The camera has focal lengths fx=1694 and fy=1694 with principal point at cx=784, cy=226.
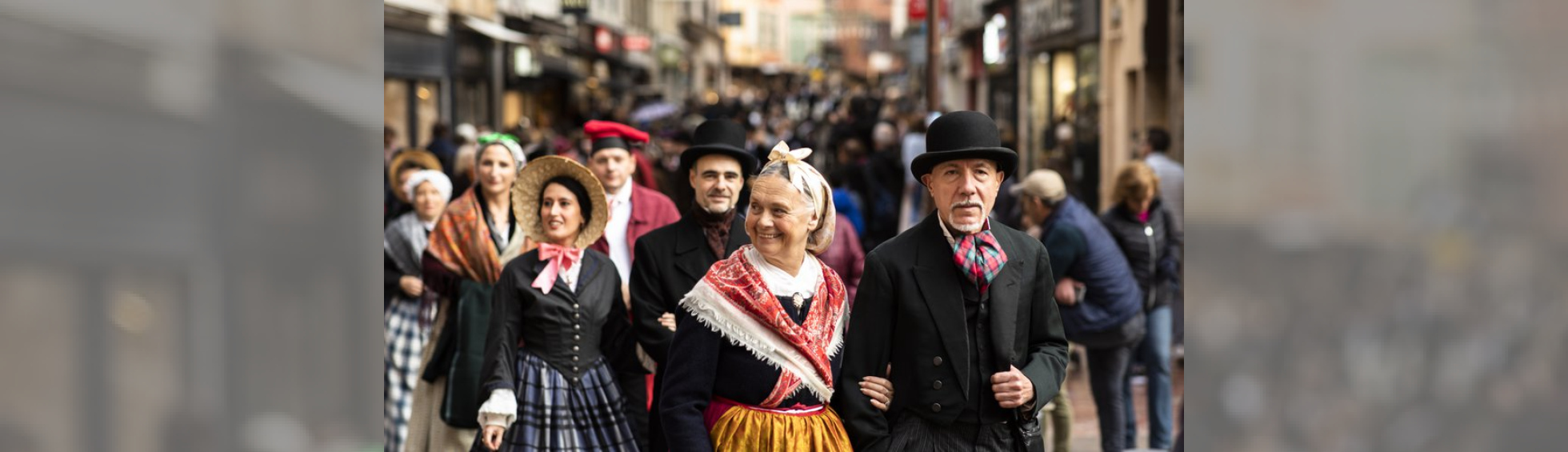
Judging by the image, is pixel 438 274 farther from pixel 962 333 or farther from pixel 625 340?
pixel 962 333

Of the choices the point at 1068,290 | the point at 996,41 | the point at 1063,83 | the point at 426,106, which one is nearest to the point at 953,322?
the point at 1068,290

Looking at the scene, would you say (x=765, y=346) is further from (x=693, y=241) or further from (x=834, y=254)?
(x=834, y=254)

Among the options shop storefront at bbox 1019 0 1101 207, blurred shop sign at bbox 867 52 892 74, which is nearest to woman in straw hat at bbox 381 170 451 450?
shop storefront at bbox 1019 0 1101 207

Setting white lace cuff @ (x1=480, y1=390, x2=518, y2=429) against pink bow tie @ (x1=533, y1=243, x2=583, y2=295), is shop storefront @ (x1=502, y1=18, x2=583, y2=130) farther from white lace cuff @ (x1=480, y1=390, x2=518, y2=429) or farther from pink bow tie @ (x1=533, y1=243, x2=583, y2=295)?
white lace cuff @ (x1=480, y1=390, x2=518, y2=429)

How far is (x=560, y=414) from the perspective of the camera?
5.39 m

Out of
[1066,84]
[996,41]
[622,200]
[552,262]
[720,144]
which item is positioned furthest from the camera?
[996,41]

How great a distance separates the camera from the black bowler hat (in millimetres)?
3908

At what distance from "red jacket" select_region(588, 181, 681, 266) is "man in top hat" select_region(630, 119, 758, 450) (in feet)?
2.55

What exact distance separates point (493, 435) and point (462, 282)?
6.43 ft
